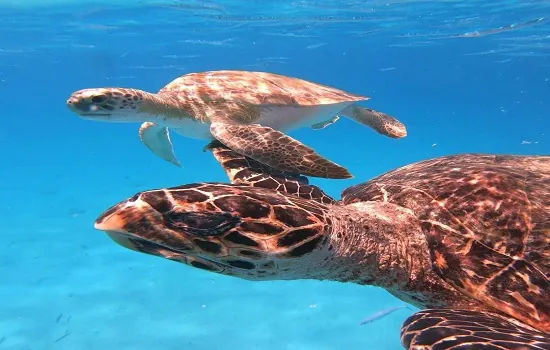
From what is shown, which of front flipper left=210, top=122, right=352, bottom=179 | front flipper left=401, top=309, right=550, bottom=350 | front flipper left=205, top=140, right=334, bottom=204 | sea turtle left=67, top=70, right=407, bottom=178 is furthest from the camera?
sea turtle left=67, top=70, right=407, bottom=178

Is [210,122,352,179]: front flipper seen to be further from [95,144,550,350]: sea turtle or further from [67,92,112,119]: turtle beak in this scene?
[67,92,112,119]: turtle beak

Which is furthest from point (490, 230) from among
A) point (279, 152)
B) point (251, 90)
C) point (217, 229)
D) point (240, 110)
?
point (251, 90)

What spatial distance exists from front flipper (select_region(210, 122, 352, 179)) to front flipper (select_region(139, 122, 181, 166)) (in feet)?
7.03

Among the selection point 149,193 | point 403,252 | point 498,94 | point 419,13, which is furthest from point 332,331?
point 498,94

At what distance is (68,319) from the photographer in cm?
859

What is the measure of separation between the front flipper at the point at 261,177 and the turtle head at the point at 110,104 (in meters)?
0.97

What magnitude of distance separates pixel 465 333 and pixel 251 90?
439 centimetres

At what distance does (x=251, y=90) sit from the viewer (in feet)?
19.9

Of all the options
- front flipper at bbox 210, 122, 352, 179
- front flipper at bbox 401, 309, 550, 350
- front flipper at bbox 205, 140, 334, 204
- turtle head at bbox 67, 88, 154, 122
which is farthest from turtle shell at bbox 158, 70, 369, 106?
front flipper at bbox 401, 309, 550, 350

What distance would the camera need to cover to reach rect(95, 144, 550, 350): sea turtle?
94.1 inches

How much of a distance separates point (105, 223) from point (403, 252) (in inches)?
71.4

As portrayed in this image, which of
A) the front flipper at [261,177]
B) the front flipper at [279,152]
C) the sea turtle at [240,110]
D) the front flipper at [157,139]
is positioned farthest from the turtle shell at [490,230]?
the front flipper at [157,139]

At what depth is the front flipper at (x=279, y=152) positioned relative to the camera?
14.5 ft

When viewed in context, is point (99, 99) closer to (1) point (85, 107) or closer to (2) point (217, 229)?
(1) point (85, 107)
